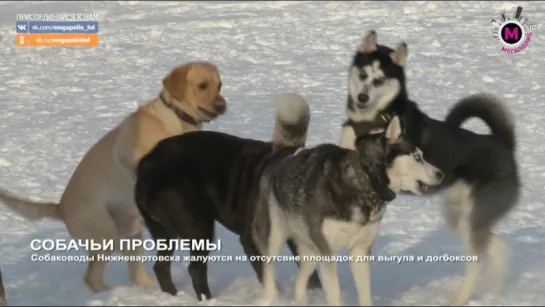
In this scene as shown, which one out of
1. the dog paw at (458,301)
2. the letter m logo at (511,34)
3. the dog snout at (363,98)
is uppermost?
the dog snout at (363,98)

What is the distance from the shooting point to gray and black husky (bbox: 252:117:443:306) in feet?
15.6

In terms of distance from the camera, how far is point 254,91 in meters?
12.6

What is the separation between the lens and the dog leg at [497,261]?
5668mm

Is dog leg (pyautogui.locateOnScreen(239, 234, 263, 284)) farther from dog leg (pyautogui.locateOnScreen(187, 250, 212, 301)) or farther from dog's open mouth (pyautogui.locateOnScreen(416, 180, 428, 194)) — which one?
dog's open mouth (pyautogui.locateOnScreen(416, 180, 428, 194))

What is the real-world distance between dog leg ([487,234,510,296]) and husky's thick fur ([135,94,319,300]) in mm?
1278

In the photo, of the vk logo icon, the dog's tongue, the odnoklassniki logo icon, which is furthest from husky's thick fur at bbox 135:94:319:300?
the vk logo icon

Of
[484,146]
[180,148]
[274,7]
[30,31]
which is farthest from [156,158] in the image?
[274,7]

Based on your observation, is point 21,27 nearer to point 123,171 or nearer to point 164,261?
point 123,171

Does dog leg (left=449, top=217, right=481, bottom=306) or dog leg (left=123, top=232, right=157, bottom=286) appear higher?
dog leg (left=449, top=217, right=481, bottom=306)

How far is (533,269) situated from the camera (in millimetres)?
6379

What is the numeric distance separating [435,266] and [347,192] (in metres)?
2.06

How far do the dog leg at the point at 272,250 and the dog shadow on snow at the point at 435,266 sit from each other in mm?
708

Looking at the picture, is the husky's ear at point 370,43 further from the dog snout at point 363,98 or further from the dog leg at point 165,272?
the dog leg at point 165,272

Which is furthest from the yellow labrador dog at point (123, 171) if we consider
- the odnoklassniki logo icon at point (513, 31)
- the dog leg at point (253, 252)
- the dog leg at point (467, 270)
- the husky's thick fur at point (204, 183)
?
the odnoklassniki logo icon at point (513, 31)
